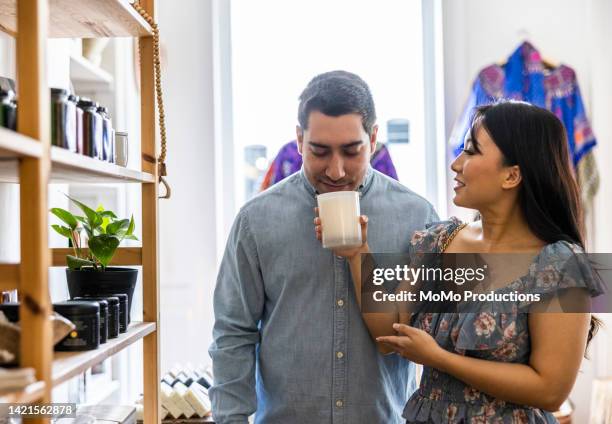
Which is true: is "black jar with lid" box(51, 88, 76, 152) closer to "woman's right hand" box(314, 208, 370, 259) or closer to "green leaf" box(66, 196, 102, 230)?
"green leaf" box(66, 196, 102, 230)

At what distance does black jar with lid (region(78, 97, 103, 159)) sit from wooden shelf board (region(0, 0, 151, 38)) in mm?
171

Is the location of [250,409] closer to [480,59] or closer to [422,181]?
[422,181]

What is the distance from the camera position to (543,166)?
1337mm

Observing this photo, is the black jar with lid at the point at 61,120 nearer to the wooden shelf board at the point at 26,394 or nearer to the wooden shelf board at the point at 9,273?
the wooden shelf board at the point at 9,273

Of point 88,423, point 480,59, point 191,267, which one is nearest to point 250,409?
point 88,423

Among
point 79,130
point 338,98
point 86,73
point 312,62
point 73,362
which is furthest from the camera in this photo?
point 312,62

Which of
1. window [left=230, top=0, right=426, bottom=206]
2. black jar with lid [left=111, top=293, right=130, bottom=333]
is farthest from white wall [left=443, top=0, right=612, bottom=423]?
black jar with lid [left=111, top=293, right=130, bottom=333]

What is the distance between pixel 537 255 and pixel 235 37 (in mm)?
2025

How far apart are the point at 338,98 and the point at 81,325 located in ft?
2.39

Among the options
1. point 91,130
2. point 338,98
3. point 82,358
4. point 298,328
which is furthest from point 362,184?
point 82,358

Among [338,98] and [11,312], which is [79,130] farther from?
[338,98]

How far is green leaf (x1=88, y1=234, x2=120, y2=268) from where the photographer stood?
1290 millimetres

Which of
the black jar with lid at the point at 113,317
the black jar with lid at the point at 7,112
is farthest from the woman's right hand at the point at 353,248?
the black jar with lid at the point at 7,112

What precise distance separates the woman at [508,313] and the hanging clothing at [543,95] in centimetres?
134
